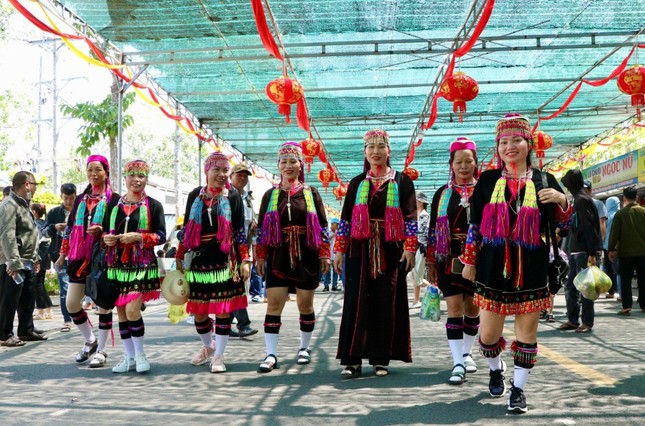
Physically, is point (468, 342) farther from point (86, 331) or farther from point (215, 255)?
point (86, 331)

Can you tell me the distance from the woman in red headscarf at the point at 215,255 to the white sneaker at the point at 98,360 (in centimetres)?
100

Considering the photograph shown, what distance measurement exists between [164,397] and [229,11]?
785cm

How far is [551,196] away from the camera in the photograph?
159 inches

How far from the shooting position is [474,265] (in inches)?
171

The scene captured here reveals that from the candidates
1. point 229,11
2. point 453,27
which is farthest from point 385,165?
point 453,27

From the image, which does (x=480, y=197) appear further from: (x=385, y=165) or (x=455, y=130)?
(x=455, y=130)

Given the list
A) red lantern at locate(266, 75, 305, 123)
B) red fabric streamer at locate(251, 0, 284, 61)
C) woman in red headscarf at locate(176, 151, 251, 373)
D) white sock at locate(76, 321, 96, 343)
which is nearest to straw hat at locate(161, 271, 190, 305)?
woman in red headscarf at locate(176, 151, 251, 373)

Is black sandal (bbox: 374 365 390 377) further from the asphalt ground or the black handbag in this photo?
the black handbag

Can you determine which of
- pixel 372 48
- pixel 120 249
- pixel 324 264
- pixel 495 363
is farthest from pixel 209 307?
pixel 372 48

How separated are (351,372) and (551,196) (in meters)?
2.18

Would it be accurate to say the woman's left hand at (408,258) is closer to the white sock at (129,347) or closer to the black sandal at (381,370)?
the black sandal at (381,370)

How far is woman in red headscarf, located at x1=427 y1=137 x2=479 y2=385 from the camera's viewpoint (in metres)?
5.28

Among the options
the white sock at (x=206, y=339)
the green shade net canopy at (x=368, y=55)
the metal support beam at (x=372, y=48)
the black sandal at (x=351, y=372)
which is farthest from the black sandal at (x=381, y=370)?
the metal support beam at (x=372, y=48)

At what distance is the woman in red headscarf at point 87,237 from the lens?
597 centimetres
